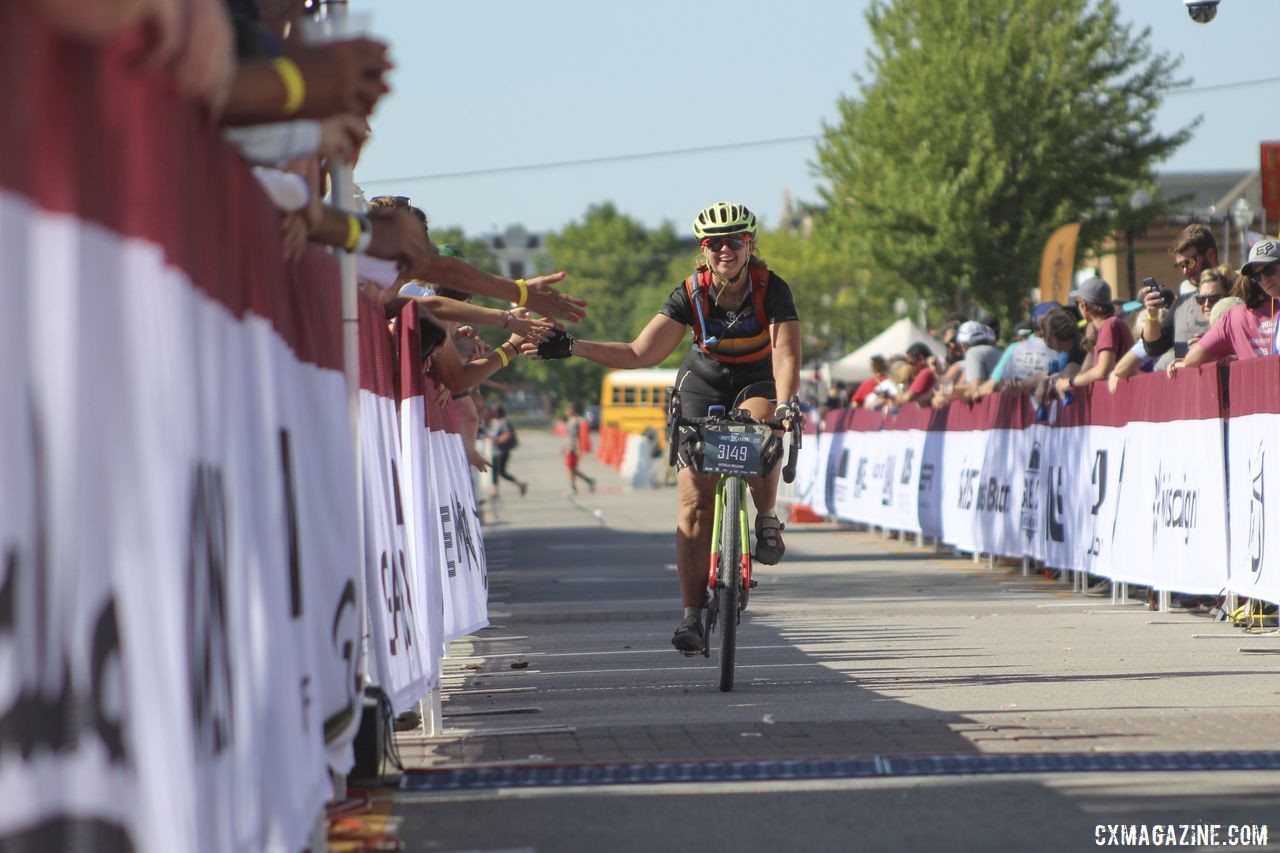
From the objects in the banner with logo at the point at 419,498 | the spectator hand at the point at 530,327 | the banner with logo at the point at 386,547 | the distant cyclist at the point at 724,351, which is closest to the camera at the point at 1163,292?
the distant cyclist at the point at 724,351

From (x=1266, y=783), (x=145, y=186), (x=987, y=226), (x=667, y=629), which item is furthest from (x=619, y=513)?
(x=145, y=186)

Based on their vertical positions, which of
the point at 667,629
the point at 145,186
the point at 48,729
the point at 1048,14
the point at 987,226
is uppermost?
the point at 1048,14

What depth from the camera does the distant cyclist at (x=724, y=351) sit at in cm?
966

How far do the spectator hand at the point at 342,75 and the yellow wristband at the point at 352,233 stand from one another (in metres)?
0.81

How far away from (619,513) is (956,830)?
30.5m

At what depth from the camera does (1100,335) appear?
15.0 meters

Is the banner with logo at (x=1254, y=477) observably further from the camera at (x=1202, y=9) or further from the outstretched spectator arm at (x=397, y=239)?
the camera at (x=1202, y=9)

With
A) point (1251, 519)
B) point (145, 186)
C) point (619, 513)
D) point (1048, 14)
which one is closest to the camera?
point (145, 186)

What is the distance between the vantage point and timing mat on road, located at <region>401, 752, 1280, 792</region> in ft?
20.2

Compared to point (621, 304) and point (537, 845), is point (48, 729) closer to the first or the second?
point (537, 845)

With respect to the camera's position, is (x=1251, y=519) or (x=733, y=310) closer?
(x=733, y=310)

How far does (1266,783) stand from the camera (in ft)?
19.0

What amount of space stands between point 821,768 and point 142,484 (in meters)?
3.70

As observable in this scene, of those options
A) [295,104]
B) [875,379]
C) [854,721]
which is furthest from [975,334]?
[295,104]
